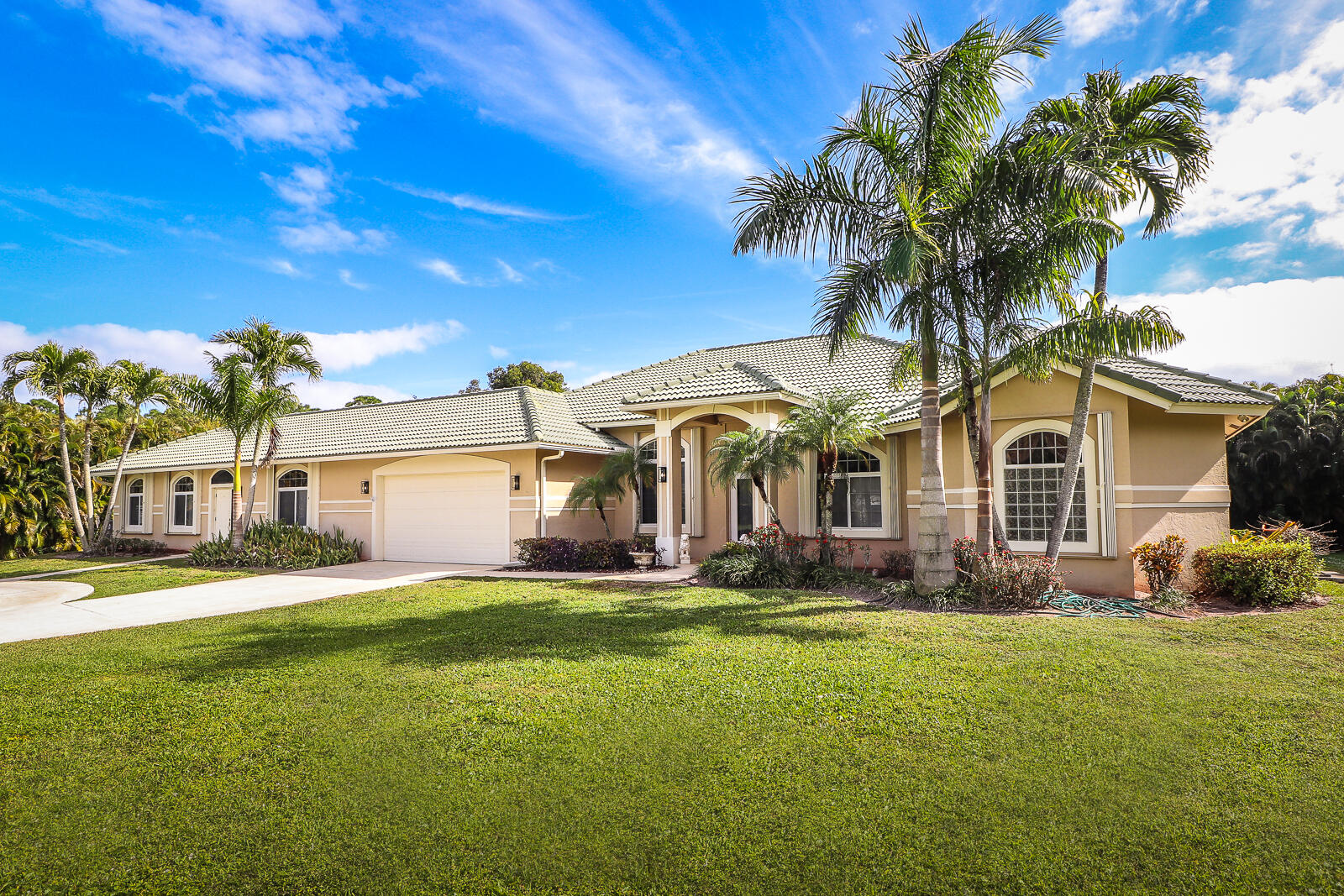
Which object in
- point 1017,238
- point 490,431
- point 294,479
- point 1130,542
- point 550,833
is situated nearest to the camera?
point 550,833

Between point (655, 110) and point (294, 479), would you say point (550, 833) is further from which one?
point (294, 479)

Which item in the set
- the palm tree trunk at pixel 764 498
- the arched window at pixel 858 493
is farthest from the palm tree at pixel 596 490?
the arched window at pixel 858 493

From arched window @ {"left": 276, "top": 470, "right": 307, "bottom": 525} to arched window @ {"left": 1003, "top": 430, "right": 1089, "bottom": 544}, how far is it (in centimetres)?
1922

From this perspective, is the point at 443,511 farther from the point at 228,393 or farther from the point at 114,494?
the point at 114,494

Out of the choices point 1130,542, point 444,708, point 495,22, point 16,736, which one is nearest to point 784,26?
point 495,22

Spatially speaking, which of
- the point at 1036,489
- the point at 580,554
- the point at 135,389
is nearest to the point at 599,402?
the point at 580,554

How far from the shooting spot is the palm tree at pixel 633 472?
16047 mm

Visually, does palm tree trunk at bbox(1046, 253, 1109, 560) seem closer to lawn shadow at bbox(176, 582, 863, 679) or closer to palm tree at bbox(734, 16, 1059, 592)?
palm tree at bbox(734, 16, 1059, 592)

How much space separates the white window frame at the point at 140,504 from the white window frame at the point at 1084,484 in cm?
2758

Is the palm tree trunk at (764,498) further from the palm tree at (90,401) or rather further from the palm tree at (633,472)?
the palm tree at (90,401)

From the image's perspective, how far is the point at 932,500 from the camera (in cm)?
1023

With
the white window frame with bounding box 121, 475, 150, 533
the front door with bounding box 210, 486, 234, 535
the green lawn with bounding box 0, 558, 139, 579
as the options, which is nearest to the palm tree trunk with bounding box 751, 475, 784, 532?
the green lawn with bounding box 0, 558, 139, 579

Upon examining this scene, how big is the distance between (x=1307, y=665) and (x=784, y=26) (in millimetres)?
10342

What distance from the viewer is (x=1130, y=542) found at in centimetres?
1097
